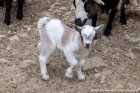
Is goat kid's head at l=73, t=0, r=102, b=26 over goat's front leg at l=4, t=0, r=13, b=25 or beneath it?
over

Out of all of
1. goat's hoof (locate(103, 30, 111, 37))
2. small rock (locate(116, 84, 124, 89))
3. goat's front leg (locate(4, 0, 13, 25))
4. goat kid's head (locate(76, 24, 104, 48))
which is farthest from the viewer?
goat's front leg (locate(4, 0, 13, 25))

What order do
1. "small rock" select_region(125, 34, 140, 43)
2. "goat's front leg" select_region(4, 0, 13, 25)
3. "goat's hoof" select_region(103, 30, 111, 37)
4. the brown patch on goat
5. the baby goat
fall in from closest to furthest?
the baby goat, the brown patch on goat, "small rock" select_region(125, 34, 140, 43), "goat's hoof" select_region(103, 30, 111, 37), "goat's front leg" select_region(4, 0, 13, 25)

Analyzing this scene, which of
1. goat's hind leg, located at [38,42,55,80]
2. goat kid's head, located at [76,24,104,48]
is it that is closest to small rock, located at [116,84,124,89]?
goat kid's head, located at [76,24,104,48]

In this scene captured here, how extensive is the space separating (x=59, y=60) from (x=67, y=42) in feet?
2.59

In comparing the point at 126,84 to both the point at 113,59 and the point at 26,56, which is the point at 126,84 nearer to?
the point at 113,59

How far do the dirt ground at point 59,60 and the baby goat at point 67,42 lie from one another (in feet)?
0.63

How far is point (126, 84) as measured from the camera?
5.37 m

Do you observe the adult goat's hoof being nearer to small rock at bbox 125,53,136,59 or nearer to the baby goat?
small rock at bbox 125,53,136,59

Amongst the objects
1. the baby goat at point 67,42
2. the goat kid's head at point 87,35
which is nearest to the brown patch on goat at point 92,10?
the baby goat at point 67,42

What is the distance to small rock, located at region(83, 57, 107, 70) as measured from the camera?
5613 millimetres

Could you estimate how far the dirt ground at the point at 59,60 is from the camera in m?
5.27

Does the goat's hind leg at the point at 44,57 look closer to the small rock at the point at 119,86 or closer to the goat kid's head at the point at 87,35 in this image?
the goat kid's head at the point at 87,35

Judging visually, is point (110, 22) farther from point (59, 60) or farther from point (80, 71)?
point (80, 71)

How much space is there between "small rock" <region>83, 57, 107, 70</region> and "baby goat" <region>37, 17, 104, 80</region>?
0.29 metres
